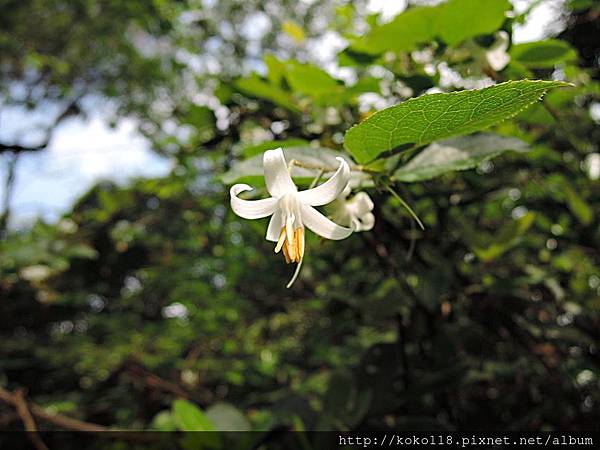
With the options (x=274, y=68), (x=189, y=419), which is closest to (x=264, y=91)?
(x=274, y=68)

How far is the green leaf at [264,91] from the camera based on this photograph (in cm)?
75

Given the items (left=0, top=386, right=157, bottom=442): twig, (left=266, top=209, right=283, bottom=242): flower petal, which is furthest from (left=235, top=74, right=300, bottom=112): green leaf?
(left=0, top=386, right=157, bottom=442): twig

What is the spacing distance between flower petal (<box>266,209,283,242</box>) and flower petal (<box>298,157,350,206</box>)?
0.12 feet

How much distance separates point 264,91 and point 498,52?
36 centimetres

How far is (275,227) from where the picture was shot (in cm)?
45

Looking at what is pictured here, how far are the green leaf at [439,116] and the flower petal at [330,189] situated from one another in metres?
0.04

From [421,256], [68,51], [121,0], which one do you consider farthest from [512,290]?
[68,51]

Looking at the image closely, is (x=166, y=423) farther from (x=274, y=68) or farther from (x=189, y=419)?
(x=274, y=68)

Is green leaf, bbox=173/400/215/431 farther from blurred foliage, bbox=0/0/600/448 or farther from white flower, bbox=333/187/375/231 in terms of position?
white flower, bbox=333/187/375/231

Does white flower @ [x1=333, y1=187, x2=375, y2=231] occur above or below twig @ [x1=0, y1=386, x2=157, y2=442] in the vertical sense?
above

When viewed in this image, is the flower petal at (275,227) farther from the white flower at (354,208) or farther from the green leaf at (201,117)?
the green leaf at (201,117)

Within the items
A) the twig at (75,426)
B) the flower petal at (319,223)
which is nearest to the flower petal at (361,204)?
the flower petal at (319,223)

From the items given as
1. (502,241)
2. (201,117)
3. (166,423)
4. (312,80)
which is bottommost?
(166,423)

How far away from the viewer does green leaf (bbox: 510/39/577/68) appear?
0.61 metres
